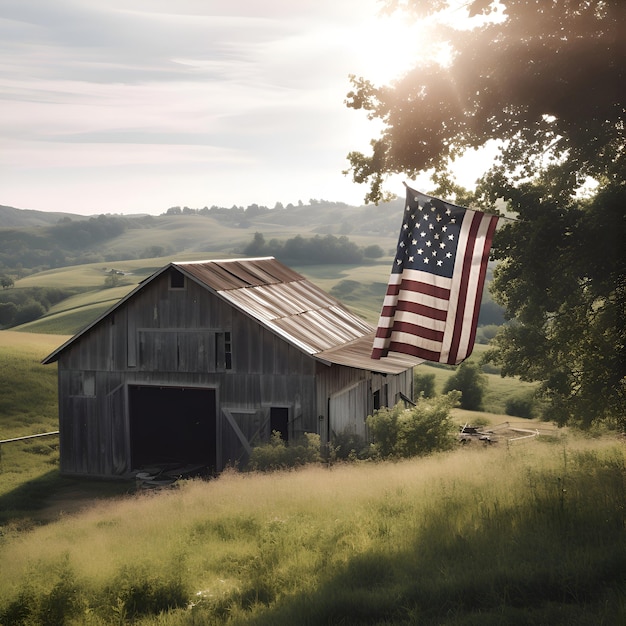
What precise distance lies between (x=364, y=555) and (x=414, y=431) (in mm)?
13017

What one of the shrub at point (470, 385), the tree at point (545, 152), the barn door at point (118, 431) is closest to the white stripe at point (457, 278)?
the tree at point (545, 152)

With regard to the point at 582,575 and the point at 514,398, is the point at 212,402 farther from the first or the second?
the point at 514,398

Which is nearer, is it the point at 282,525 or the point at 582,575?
the point at 582,575

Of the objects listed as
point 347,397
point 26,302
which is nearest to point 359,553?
point 347,397

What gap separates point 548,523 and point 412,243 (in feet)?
16.3

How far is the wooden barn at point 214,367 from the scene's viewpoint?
2628 cm

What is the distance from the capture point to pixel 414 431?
78.6 feet

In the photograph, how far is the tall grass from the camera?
369 inches

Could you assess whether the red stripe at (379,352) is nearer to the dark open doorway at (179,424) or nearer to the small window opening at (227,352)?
the small window opening at (227,352)

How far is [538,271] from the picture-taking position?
1905cm

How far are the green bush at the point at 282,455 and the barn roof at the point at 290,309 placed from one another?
2877 mm

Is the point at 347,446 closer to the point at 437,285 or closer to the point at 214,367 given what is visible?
the point at 214,367

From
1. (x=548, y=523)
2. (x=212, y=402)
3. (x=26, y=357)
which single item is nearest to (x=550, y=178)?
(x=548, y=523)

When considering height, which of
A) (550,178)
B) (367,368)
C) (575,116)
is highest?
(575,116)
